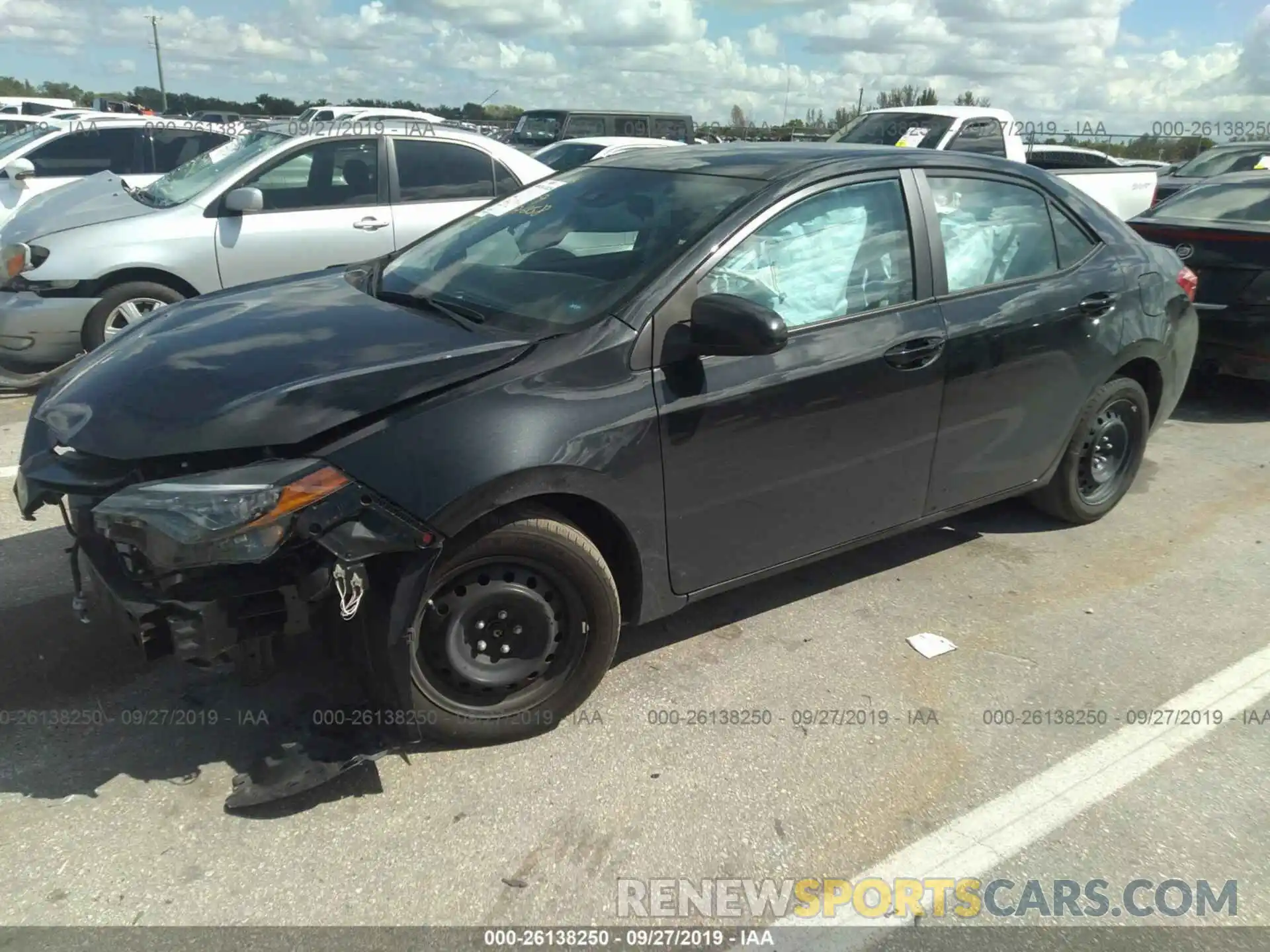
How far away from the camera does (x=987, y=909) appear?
2.48 metres

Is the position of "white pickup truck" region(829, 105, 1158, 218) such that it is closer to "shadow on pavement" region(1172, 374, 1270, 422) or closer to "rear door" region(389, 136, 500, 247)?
"shadow on pavement" region(1172, 374, 1270, 422)

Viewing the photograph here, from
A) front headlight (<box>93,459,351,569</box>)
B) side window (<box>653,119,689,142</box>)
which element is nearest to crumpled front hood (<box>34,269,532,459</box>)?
front headlight (<box>93,459,351,569</box>)

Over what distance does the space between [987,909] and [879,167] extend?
102 inches

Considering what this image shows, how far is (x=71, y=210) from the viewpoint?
6688mm

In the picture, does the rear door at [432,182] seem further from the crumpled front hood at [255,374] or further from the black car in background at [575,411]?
the crumpled front hood at [255,374]

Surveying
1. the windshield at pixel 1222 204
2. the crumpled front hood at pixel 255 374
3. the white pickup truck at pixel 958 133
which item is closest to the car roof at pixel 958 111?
the white pickup truck at pixel 958 133

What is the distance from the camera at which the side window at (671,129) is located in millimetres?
18141

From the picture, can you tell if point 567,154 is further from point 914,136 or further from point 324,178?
point 324,178

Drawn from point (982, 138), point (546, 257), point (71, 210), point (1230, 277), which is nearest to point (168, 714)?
point (546, 257)

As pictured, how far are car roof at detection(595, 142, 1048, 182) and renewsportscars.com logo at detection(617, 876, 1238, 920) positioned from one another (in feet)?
7.60

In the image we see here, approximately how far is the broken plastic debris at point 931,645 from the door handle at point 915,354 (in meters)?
1.04

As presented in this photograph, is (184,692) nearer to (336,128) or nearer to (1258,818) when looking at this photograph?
(1258,818)

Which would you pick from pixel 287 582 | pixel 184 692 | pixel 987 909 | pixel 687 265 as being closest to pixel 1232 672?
pixel 987 909

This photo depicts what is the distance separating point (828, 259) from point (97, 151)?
353 inches
